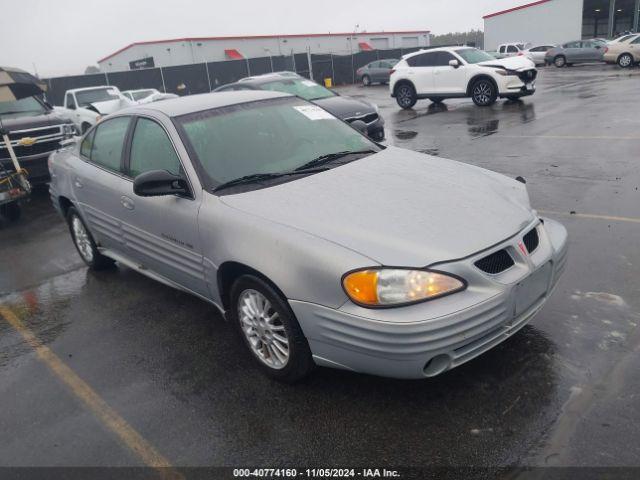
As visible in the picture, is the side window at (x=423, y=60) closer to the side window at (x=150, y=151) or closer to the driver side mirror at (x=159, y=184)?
the side window at (x=150, y=151)

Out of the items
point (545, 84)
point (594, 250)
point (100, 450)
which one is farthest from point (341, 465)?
point (545, 84)

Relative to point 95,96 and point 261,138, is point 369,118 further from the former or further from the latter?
point 95,96

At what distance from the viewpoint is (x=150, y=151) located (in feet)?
13.2

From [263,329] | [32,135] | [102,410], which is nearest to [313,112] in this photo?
[263,329]

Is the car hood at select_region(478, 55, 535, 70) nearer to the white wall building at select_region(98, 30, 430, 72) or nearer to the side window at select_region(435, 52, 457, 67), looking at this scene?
the side window at select_region(435, 52, 457, 67)

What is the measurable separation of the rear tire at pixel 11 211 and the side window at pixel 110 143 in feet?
12.9

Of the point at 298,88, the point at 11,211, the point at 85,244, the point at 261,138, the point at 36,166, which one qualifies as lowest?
the point at 11,211

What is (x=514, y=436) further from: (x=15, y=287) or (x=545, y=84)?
(x=545, y=84)

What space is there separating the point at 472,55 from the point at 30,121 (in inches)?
466

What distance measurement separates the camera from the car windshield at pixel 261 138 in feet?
11.9

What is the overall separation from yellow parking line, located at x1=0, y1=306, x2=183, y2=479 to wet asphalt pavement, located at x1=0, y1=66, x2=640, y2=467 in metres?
0.03

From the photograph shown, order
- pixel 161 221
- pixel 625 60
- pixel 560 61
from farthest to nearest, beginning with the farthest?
pixel 560 61 < pixel 625 60 < pixel 161 221

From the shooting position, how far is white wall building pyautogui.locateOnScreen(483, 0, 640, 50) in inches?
1656

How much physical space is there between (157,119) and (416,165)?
6.38 ft
